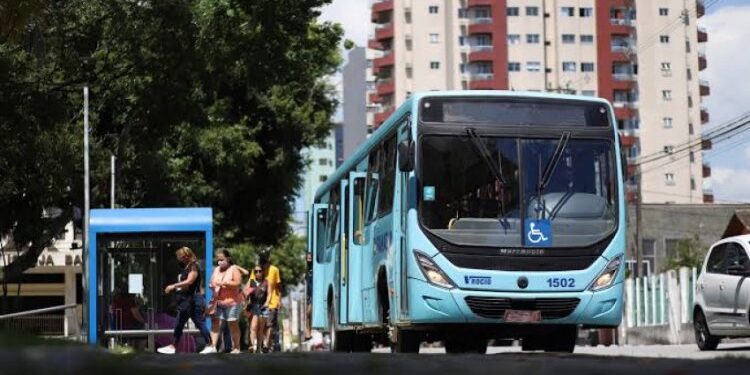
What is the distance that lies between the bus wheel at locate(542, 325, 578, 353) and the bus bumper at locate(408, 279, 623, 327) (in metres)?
0.49

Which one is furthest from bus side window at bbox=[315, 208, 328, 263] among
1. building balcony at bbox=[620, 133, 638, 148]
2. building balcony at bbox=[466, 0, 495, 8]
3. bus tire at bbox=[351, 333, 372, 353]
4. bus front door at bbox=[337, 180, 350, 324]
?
building balcony at bbox=[466, 0, 495, 8]

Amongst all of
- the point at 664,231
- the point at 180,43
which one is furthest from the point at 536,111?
the point at 664,231

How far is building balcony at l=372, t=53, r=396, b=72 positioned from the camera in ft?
374

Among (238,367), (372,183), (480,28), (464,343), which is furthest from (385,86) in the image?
(238,367)

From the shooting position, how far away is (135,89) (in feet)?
80.6

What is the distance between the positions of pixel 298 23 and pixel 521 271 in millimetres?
9484

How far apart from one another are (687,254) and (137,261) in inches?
1993

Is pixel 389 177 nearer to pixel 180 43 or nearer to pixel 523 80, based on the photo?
pixel 180 43

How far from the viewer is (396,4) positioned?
375 feet

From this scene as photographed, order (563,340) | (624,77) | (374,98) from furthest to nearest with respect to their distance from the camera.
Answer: (374,98) → (624,77) → (563,340)

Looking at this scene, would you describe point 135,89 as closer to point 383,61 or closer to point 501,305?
point 501,305

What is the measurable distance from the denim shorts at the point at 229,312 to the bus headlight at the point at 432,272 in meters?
6.35

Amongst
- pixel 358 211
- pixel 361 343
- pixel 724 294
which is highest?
pixel 358 211

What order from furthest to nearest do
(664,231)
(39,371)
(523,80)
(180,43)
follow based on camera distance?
(523,80), (664,231), (180,43), (39,371)
